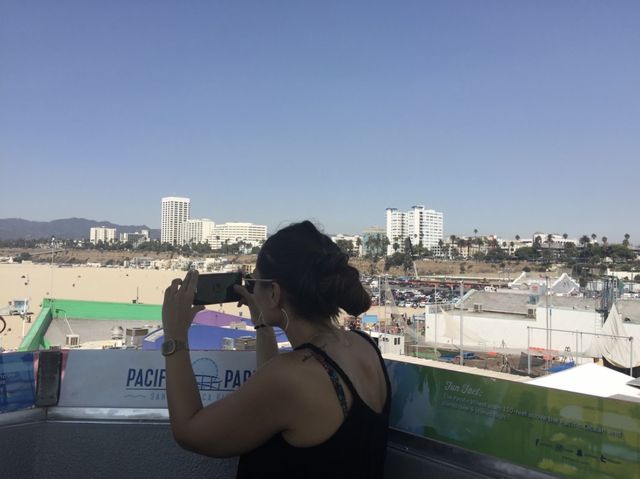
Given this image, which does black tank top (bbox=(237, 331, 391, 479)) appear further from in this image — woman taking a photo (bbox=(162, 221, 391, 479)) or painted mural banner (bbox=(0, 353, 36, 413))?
painted mural banner (bbox=(0, 353, 36, 413))

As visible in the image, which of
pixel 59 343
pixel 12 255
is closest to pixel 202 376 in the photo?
pixel 59 343

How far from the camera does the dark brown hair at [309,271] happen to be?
4.14 ft

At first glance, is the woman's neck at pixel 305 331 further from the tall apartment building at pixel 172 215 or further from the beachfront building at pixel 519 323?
the tall apartment building at pixel 172 215

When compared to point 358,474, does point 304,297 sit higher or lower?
higher

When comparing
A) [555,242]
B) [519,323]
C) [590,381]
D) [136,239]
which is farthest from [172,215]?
[590,381]

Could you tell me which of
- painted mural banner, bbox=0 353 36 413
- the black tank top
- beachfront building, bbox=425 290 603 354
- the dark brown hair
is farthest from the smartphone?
beachfront building, bbox=425 290 603 354

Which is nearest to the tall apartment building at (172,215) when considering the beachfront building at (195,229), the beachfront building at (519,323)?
the beachfront building at (195,229)

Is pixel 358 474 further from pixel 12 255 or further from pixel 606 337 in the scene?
pixel 12 255

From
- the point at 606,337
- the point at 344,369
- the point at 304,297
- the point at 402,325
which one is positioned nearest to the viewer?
the point at 344,369

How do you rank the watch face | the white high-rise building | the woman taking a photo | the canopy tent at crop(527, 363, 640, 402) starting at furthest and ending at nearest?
1. the white high-rise building
2. the canopy tent at crop(527, 363, 640, 402)
3. the watch face
4. the woman taking a photo

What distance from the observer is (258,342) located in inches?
63.1

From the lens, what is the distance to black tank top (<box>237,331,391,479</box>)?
3.64ft

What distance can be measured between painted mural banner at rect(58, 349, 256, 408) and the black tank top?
2.18ft

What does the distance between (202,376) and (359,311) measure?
0.75 meters
